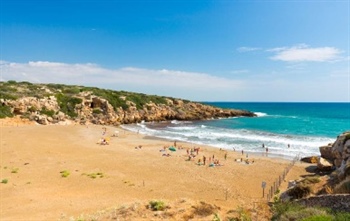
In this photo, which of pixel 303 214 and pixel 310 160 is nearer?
pixel 303 214

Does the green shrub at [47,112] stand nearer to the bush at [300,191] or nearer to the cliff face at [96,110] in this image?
the cliff face at [96,110]

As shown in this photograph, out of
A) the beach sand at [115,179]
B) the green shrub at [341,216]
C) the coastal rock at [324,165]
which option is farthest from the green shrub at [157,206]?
the coastal rock at [324,165]

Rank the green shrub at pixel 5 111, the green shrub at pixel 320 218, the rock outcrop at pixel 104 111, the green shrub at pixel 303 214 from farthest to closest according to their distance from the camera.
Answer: the rock outcrop at pixel 104 111 < the green shrub at pixel 5 111 < the green shrub at pixel 303 214 < the green shrub at pixel 320 218

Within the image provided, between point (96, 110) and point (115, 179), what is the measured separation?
4733 centimetres

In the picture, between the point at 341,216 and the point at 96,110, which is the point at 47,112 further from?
the point at 341,216

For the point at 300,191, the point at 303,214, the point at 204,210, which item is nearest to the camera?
the point at 303,214

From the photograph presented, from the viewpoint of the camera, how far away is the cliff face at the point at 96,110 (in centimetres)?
5664

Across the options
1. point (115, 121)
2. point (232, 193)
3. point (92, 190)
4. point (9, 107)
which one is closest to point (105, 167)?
point (92, 190)

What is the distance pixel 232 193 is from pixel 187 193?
125 inches

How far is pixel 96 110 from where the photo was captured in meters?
67.2

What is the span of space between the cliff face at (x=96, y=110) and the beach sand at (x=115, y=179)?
68.5 ft

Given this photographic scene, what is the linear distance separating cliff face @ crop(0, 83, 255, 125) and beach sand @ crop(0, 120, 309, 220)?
68.5 ft

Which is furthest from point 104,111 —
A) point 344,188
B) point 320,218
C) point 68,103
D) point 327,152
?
point 320,218

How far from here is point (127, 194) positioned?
61.6 feet
